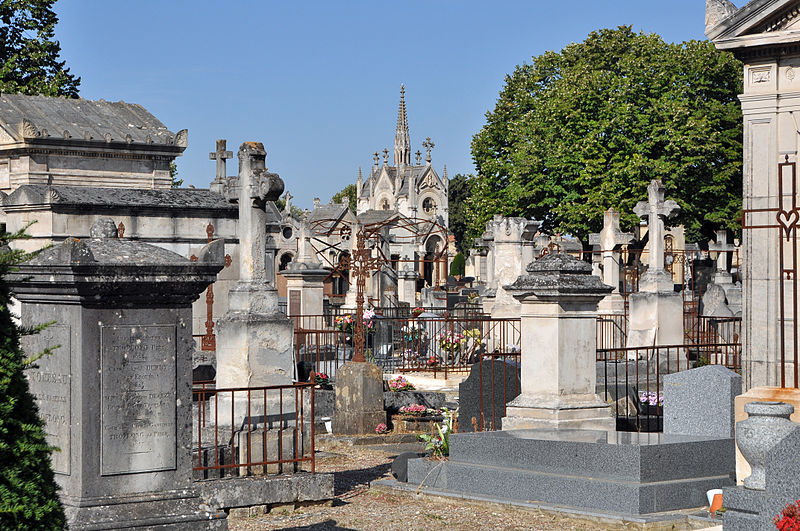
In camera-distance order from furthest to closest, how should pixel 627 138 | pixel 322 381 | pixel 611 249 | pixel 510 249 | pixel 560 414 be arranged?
pixel 627 138 < pixel 611 249 < pixel 510 249 < pixel 322 381 < pixel 560 414

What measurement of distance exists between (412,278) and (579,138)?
35.1 feet

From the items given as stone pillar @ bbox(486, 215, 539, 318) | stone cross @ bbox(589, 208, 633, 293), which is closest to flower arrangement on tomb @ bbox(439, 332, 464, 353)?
stone pillar @ bbox(486, 215, 539, 318)

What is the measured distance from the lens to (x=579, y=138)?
→ 42.8 meters

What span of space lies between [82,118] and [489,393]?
30.3 ft

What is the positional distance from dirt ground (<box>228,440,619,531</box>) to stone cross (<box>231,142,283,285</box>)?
2.64 meters

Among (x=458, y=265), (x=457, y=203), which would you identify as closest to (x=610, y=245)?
(x=458, y=265)

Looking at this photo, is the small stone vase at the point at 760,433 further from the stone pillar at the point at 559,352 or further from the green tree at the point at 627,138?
the green tree at the point at 627,138

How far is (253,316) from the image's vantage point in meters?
12.3

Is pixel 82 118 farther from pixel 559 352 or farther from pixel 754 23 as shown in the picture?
pixel 754 23

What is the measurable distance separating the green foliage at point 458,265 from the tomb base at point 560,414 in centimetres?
6929

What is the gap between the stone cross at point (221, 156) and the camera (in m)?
20.1

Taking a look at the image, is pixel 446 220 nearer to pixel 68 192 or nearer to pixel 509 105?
pixel 509 105

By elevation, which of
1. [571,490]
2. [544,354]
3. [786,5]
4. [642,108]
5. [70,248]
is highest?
[642,108]

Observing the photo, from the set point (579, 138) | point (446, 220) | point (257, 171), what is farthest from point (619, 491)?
point (446, 220)
